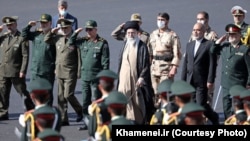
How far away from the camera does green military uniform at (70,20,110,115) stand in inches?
687

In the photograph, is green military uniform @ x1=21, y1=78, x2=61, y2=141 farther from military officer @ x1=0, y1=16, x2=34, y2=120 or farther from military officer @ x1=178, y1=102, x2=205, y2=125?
military officer @ x1=0, y1=16, x2=34, y2=120

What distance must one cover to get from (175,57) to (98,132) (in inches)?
220

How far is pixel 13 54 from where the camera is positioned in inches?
736

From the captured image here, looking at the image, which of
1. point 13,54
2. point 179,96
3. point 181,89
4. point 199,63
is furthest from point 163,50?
point 179,96

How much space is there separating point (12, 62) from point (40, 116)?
712 centimetres

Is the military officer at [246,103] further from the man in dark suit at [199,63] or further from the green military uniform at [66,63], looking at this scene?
the green military uniform at [66,63]

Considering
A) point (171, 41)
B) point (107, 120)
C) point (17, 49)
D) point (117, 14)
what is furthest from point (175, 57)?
point (117, 14)

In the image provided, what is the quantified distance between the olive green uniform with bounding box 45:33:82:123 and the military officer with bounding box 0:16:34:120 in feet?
2.49

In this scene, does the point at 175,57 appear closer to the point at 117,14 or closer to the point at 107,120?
the point at 107,120

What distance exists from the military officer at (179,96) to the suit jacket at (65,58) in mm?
5369

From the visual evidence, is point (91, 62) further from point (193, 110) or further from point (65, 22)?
point (193, 110)

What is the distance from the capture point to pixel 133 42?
17031mm

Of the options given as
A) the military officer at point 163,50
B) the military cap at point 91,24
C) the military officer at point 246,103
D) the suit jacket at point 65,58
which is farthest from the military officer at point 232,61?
the military officer at point 246,103

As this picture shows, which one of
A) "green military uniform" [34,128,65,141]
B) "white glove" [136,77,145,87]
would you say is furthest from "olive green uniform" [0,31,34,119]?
"green military uniform" [34,128,65,141]
